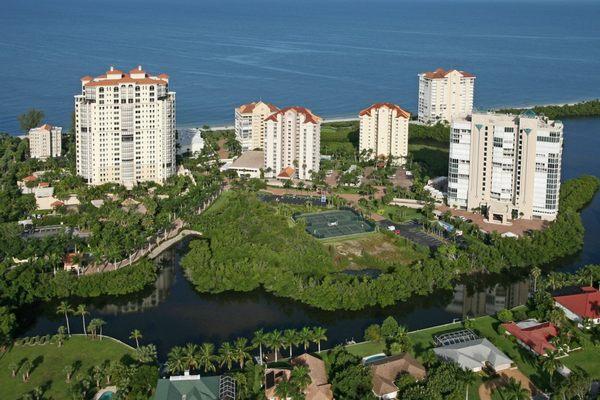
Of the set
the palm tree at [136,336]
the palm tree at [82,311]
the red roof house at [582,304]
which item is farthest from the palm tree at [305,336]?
the red roof house at [582,304]

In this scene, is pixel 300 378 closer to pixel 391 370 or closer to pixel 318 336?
pixel 391 370

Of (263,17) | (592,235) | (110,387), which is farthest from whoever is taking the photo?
(263,17)

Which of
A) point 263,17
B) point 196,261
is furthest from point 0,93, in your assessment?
point 263,17

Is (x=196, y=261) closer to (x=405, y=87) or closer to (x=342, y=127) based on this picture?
(x=342, y=127)

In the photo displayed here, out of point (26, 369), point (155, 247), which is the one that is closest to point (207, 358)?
point (26, 369)

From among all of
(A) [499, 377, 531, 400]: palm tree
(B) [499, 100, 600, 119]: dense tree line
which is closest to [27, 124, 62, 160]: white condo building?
(A) [499, 377, 531, 400]: palm tree

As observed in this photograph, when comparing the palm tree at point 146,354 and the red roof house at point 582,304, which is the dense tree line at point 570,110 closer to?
the red roof house at point 582,304
